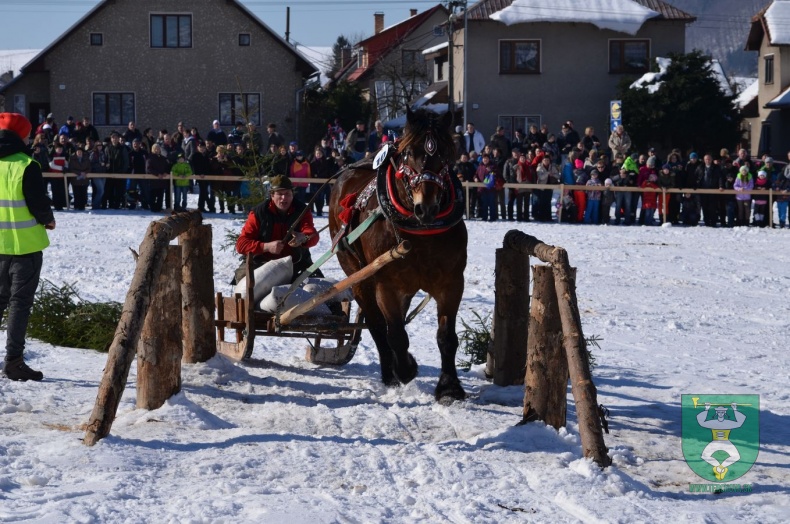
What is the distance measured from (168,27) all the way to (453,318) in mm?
35263

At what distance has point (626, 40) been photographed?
4019 cm

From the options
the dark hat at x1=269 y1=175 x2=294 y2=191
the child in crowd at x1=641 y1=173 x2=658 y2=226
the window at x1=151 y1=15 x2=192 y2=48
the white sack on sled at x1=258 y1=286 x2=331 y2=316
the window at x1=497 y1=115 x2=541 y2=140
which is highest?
the window at x1=151 y1=15 x2=192 y2=48

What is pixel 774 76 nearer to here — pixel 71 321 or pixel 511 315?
pixel 71 321

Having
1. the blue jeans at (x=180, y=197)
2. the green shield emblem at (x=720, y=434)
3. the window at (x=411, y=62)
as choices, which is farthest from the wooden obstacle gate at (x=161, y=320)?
the window at (x=411, y=62)

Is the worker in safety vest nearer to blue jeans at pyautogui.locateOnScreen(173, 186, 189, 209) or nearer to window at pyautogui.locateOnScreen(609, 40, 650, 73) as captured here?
blue jeans at pyautogui.locateOnScreen(173, 186, 189, 209)

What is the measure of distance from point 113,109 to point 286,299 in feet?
111

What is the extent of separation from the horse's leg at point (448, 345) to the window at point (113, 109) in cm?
3467

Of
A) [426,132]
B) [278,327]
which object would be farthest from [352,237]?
[426,132]

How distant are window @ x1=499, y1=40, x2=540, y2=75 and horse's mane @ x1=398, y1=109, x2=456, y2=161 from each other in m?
33.6

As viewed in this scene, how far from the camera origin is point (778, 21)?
146 feet

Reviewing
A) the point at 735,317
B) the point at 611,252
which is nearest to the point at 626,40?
the point at 611,252

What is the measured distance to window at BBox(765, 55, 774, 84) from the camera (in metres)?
45.2

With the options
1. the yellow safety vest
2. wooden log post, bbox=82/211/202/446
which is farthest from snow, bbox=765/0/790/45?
wooden log post, bbox=82/211/202/446

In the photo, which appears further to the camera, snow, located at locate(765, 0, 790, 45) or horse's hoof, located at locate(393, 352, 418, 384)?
snow, located at locate(765, 0, 790, 45)
